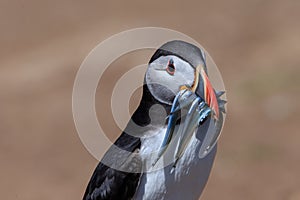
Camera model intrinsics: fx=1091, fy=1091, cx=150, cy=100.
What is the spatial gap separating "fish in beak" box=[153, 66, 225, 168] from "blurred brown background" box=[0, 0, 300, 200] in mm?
3163

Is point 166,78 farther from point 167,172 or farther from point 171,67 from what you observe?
point 167,172

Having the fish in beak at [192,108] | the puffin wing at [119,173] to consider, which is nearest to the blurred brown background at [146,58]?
the puffin wing at [119,173]

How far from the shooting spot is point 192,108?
5746 millimetres

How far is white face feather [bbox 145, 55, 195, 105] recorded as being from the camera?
5820 millimetres

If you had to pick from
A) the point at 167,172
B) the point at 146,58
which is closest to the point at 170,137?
the point at 167,172

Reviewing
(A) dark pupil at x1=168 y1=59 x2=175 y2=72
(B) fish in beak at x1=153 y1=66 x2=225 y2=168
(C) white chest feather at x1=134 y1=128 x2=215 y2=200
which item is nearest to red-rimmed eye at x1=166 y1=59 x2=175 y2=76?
(A) dark pupil at x1=168 y1=59 x2=175 y2=72

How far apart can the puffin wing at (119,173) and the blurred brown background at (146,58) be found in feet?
10.0

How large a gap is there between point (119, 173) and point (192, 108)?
55cm
